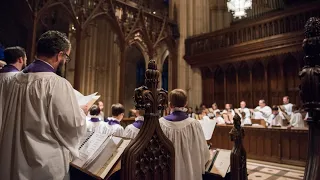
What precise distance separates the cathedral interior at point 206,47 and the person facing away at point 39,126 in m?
4.30

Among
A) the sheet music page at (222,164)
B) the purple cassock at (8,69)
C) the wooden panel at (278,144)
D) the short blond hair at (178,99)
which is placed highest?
the purple cassock at (8,69)

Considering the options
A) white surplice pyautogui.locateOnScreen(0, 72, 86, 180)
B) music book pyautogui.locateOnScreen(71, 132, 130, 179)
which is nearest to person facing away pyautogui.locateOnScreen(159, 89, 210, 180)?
music book pyautogui.locateOnScreen(71, 132, 130, 179)

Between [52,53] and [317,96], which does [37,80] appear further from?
[317,96]

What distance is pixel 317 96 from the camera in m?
0.97

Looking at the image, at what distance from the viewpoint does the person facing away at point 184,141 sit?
2.70 metres

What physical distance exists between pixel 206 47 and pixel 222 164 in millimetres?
9011

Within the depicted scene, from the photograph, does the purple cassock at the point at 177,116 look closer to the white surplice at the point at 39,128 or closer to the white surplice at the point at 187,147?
the white surplice at the point at 187,147

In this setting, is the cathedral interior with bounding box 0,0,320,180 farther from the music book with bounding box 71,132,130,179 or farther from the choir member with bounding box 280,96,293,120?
the music book with bounding box 71,132,130,179

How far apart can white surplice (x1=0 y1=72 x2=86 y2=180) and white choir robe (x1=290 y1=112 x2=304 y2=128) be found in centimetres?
769

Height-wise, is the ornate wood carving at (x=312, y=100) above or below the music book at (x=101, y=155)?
above

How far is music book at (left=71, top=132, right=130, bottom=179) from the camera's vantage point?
1709mm

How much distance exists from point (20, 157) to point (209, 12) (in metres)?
12.6

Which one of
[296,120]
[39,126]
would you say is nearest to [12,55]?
[39,126]

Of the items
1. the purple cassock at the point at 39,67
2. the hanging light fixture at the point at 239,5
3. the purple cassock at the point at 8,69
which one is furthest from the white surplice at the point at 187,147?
the hanging light fixture at the point at 239,5
